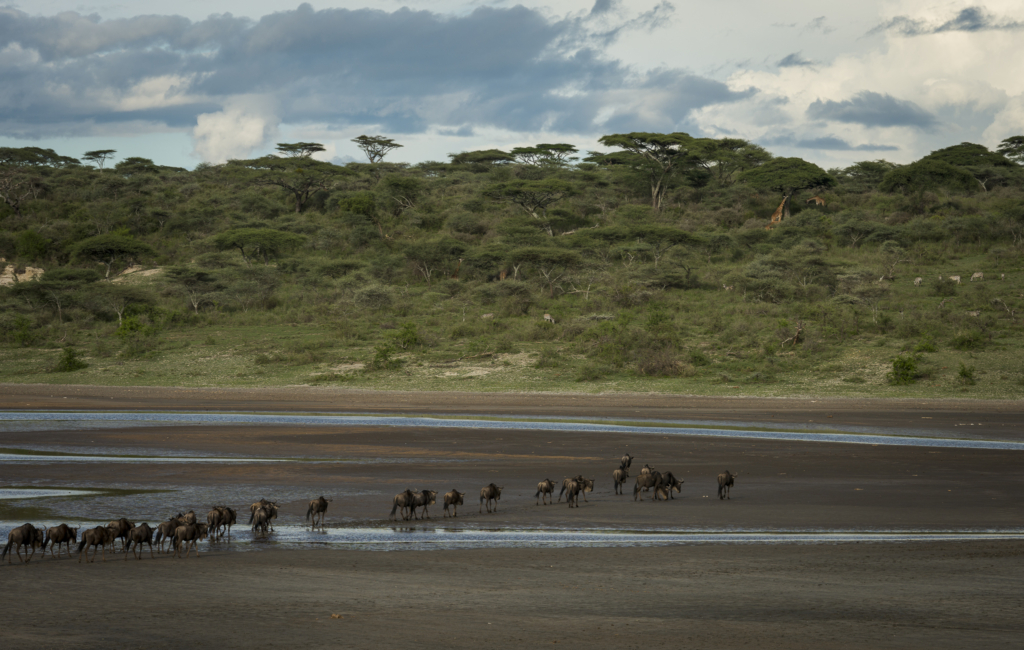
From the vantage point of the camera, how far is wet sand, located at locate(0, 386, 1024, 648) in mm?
6883

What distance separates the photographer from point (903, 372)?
34.5m

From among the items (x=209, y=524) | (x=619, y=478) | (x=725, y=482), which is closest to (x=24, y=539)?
(x=209, y=524)

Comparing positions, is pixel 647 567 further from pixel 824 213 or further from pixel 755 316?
pixel 824 213

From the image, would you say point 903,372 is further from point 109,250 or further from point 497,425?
point 109,250

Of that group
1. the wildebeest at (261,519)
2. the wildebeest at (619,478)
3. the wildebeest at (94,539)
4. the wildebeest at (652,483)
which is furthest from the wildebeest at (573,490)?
the wildebeest at (94,539)

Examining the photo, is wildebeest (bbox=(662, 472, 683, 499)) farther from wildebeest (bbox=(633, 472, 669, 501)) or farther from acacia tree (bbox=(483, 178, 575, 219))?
acacia tree (bbox=(483, 178, 575, 219))

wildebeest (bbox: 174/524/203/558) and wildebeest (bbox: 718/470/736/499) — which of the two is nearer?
wildebeest (bbox: 174/524/203/558)

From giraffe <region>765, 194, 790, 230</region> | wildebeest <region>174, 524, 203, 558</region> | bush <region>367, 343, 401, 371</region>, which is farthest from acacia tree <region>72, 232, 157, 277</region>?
wildebeest <region>174, 524, 203, 558</region>

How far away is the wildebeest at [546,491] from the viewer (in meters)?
13.0

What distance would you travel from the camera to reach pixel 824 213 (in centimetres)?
7062

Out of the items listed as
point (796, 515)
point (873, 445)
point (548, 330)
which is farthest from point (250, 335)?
point (796, 515)

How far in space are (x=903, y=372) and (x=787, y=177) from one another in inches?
1555

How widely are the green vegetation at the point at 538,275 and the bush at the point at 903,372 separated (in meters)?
0.12

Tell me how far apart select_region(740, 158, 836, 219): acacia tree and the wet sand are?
5645 cm
